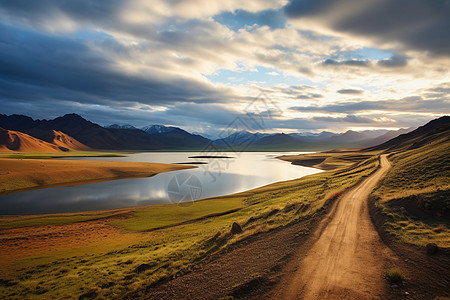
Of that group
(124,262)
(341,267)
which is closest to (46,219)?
(124,262)

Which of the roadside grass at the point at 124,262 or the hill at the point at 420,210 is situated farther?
the hill at the point at 420,210

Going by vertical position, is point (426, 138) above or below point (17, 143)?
above

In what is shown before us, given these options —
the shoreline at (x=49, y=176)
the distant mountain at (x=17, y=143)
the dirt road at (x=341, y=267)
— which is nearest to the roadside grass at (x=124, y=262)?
the dirt road at (x=341, y=267)

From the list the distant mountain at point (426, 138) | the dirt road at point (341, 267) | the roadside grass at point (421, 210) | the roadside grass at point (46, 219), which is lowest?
the roadside grass at point (46, 219)

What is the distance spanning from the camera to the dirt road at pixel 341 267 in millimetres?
8273

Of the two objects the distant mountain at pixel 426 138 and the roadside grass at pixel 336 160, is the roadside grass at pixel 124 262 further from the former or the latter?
the roadside grass at pixel 336 160

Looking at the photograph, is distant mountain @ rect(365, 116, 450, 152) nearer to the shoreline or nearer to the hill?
the hill

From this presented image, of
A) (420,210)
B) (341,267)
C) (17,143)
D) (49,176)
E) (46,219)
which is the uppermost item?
(420,210)

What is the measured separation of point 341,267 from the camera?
9867 millimetres

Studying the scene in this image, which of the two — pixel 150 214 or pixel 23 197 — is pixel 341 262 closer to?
pixel 150 214

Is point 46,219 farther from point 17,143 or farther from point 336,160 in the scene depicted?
point 17,143

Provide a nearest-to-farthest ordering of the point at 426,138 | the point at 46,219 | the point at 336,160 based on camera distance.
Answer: the point at 46,219
the point at 426,138
the point at 336,160

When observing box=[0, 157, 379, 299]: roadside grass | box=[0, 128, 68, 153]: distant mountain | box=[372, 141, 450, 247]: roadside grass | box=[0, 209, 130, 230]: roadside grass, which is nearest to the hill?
box=[372, 141, 450, 247]: roadside grass

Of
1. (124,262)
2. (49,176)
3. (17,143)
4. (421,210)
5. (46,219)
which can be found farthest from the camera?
(17,143)
